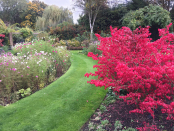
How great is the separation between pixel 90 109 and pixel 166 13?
15.6m

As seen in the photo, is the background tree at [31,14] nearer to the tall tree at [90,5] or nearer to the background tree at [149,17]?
the tall tree at [90,5]

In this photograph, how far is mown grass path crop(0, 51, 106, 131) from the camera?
2.84m

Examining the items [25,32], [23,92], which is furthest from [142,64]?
[25,32]

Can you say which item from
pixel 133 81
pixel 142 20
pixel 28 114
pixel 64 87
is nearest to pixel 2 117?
pixel 28 114

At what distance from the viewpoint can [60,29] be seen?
1873 centimetres

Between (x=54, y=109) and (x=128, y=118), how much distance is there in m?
1.82

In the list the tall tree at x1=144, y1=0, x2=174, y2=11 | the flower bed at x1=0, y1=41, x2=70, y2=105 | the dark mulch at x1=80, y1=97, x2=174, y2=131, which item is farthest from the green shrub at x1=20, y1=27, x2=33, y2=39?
the tall tree at x1=144, y1=0, x2=174, y2=11

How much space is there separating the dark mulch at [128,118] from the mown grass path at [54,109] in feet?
1.22

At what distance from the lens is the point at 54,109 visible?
134 inches

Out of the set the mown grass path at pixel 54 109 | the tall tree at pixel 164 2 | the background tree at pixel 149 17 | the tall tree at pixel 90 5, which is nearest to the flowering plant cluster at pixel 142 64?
the mown grass path at pixel 54 109

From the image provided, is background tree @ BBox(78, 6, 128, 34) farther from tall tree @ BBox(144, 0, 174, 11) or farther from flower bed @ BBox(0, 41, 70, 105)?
flower bed @ BBox(0, 41, 70, 105)

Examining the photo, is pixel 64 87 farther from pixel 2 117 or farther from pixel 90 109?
pixel 2 117

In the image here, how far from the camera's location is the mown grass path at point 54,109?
284cm

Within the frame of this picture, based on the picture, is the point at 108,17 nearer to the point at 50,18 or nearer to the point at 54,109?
the point at 50,18
